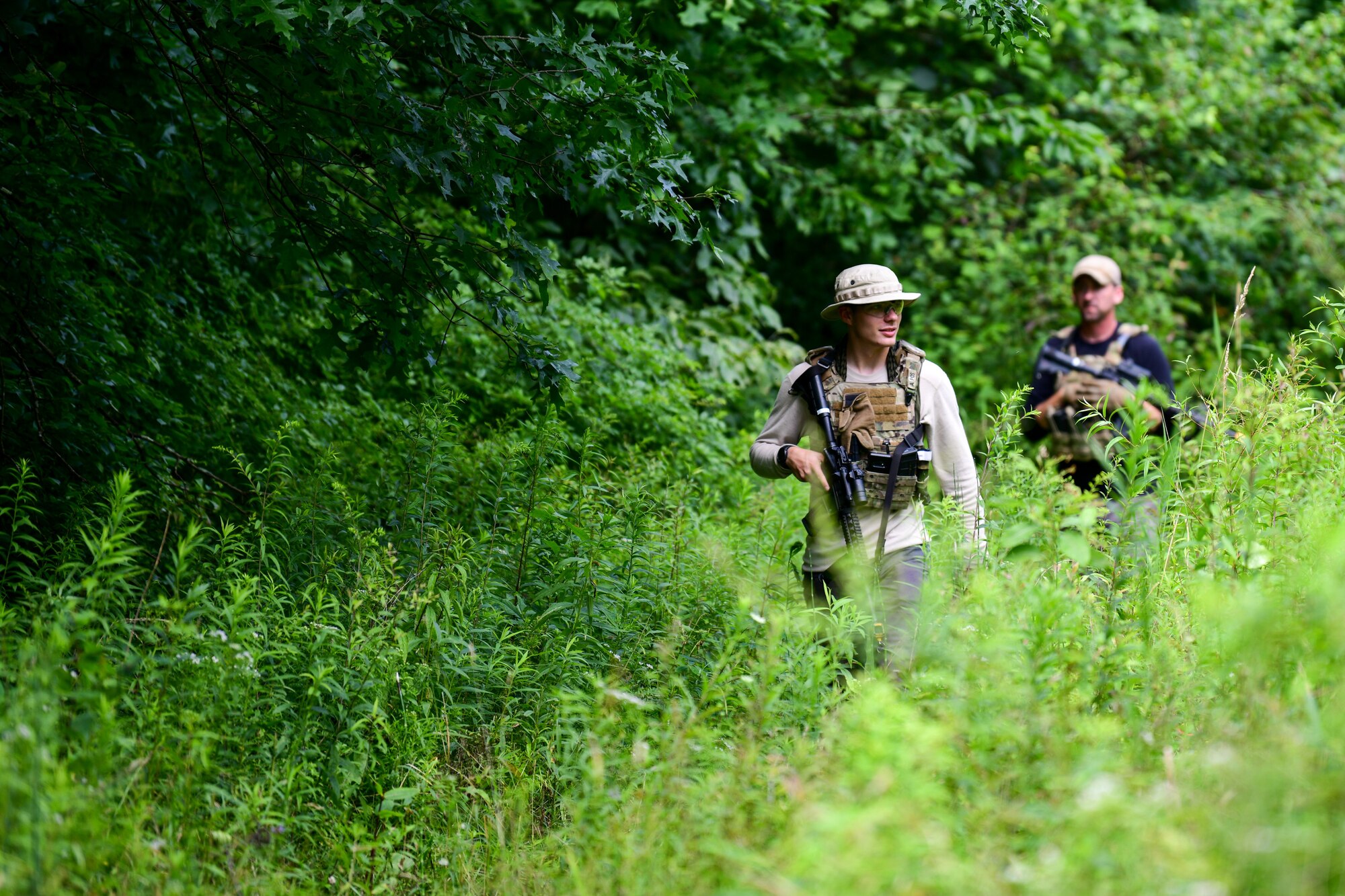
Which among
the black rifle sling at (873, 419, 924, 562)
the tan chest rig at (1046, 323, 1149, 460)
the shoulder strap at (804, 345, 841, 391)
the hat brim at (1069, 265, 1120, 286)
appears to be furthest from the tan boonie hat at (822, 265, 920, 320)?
the hat brim at (1069, 265, 1120, 286)

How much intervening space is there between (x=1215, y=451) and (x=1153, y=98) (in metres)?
9.23

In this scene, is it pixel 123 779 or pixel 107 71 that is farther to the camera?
pixel 107 71

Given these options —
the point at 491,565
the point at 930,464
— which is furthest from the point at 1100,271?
the point at 491,565

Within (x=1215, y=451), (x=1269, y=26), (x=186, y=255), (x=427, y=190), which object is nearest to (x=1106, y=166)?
(x=1269, y=26)

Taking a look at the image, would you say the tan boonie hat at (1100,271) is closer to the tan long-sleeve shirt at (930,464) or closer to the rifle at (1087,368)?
the rifle at (1087,368)

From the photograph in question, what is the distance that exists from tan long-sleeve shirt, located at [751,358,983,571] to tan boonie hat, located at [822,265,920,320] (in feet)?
1.00

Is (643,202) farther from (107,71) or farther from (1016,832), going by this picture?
(107,71)

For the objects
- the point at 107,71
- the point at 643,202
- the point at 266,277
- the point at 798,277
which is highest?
the point at 107,71

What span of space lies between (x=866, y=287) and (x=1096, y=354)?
10.00ft

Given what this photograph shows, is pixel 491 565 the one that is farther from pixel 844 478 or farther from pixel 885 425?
pixel 885 425

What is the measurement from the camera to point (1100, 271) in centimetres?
714

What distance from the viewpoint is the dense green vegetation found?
7.88ft

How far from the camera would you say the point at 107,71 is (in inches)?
227

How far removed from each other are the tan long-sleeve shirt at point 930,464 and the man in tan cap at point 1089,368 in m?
2.14
